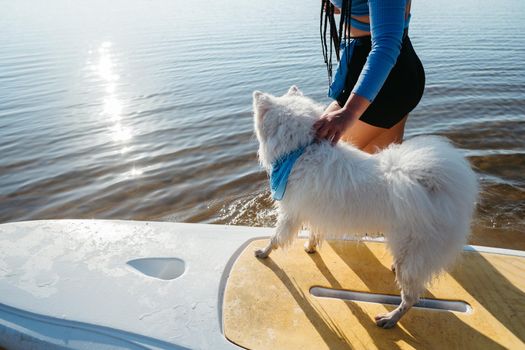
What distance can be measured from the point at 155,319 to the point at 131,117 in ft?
21.2

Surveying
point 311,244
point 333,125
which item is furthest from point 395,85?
point 311,244

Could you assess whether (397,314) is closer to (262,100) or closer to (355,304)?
(355,304)

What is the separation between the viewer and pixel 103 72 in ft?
38.2

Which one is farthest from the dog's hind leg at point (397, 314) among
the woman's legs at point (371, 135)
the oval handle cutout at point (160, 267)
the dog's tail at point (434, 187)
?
the oval handle cutout at point (160, 267)

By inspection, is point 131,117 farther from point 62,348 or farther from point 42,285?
point 62,348

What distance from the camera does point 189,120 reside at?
7824 millimetres

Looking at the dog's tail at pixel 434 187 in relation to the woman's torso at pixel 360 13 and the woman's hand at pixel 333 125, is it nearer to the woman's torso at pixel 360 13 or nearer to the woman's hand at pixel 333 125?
the woman's hand at pixel 333 125

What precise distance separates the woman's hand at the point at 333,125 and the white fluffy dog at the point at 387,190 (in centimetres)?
6

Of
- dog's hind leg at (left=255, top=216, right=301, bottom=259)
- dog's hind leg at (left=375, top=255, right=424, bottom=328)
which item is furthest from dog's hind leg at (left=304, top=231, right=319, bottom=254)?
dog's hind leg at (left=375, top=255, right=424, bottom=328)

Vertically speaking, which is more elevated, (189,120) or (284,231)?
(284,231)

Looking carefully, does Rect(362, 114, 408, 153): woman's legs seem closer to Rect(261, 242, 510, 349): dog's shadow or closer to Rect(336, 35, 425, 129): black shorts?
Rect(336, 35, 425, 129): black shorts

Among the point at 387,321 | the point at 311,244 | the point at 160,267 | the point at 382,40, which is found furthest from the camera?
the point at 311,244

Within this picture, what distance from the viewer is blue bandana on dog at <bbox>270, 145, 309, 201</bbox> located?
2.41 metres

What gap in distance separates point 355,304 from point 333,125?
123cm
